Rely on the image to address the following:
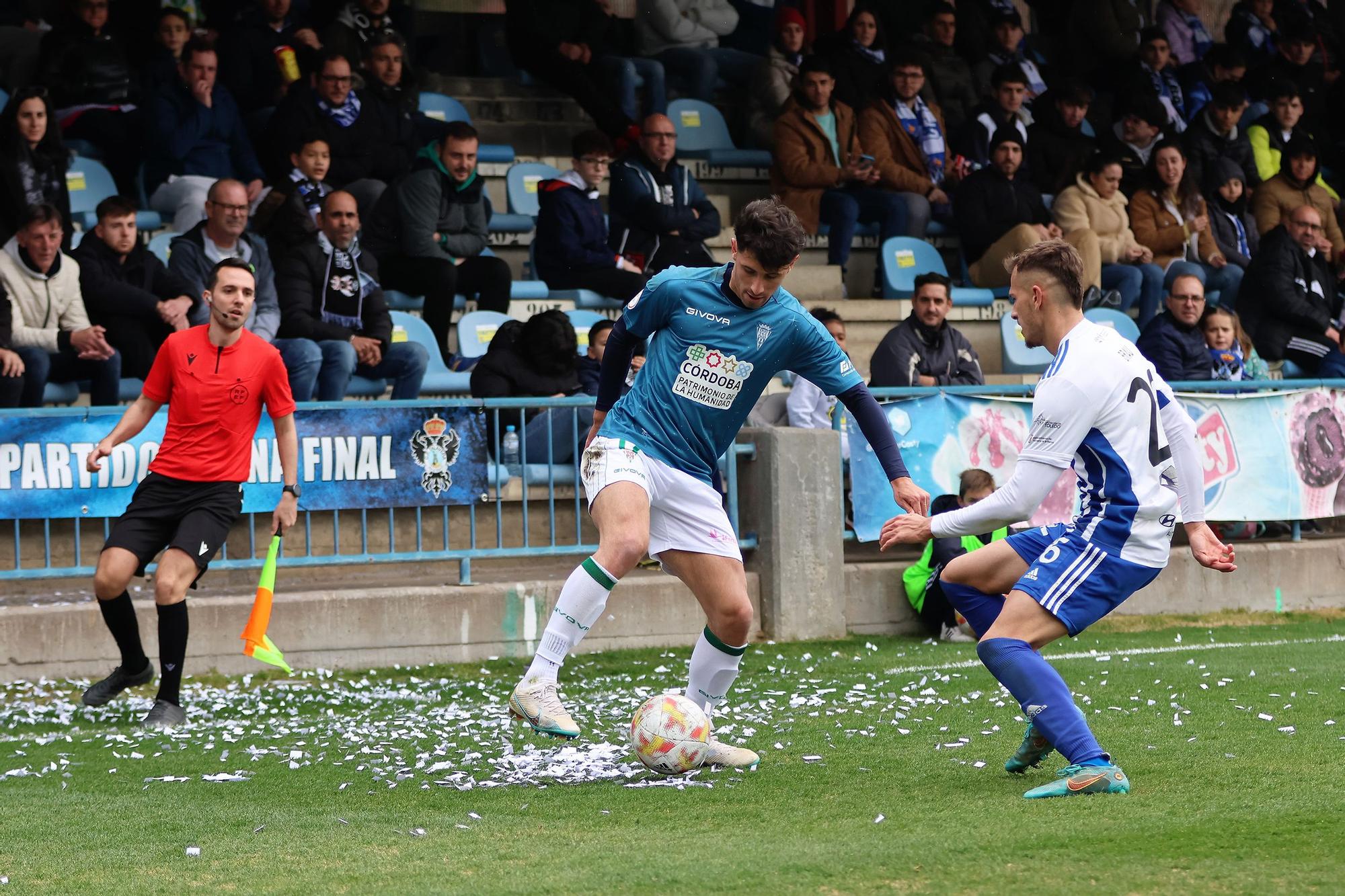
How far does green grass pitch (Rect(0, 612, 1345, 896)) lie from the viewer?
4.71 meters

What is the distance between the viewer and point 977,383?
41.6 feet

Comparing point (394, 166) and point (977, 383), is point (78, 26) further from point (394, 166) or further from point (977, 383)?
point (977, 383)

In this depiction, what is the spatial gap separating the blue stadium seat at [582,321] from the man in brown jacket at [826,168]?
2744 mm

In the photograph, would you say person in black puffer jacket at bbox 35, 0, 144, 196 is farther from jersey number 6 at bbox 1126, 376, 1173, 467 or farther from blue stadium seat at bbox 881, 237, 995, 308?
jersey number 6 at bbox 1126, 376, 1173, 467

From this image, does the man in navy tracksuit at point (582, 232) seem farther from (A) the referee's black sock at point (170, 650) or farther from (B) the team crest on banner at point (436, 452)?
(A) the referee's black sock at point (170, 650)

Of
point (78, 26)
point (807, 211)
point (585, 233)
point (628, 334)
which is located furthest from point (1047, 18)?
point (628, 334)

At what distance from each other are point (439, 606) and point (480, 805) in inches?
166

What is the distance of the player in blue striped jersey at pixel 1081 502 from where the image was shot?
548cm

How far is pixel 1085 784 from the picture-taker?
18.1 feet

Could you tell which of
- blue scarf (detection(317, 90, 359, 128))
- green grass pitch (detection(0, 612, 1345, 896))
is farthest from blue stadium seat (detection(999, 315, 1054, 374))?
blue scarf (detection(317, 90, 359, 128))

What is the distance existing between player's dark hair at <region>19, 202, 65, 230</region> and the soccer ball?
6042 millimetres

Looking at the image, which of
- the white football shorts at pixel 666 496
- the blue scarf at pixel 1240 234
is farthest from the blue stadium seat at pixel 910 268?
the white football shorts at pixel 666 496

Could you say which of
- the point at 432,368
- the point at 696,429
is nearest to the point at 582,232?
the point at 432,368

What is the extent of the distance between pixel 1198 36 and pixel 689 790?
620 inches
